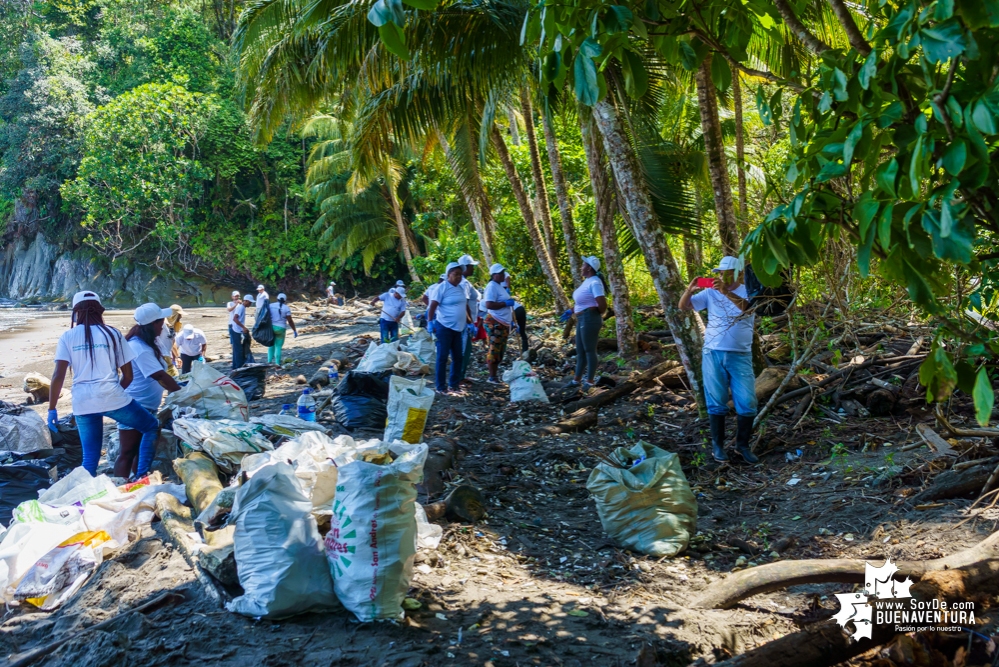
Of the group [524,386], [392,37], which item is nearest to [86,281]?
[524,386]

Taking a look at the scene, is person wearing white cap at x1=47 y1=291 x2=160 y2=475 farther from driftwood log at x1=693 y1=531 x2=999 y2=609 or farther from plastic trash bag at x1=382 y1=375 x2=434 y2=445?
driftwood log at x1=693 y1=531 x2=999 y2=609

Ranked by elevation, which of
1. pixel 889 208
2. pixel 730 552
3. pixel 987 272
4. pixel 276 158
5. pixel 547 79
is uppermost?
pixel 276 158

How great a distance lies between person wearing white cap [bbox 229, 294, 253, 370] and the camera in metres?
12.6

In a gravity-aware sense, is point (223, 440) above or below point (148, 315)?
below

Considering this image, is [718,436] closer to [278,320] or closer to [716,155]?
[716,155]

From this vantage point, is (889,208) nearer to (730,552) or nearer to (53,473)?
(730,552)

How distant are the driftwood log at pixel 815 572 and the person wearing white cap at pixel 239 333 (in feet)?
33.3

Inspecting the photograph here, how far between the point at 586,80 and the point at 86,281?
Answer: 4359 cm

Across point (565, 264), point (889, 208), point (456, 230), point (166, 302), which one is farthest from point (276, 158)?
point (889, 208)

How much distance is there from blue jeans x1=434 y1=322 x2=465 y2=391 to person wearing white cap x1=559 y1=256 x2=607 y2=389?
1495 mm

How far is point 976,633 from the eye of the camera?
3.03 meters

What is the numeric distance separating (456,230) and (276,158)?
1477cm

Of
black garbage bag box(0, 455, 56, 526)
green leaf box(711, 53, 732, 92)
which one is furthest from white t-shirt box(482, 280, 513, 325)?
green leaf box(711, 53, 732, 92)

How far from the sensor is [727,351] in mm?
6238
